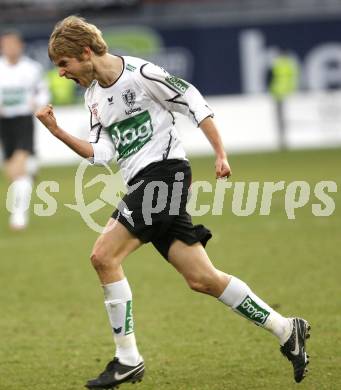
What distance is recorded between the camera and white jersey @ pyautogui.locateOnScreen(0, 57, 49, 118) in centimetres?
1419

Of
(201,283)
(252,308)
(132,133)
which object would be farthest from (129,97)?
(252,308)

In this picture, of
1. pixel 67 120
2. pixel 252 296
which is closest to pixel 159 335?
pixel 252 296

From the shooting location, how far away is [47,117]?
594cm

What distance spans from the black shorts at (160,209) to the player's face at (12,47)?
26.0 ft

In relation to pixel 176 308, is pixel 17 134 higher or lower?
lower

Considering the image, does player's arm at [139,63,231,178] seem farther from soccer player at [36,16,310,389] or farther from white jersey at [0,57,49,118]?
white jersey at [0,57,49,118]

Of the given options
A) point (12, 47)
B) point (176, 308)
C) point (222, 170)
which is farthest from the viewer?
point (12, 47)

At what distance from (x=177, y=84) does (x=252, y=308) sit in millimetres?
1348

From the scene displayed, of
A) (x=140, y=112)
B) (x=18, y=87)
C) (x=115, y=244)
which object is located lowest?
(x=18, y=87)

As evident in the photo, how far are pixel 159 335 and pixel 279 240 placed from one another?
4.53 meters

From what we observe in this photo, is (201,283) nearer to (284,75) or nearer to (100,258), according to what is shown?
(100,258)

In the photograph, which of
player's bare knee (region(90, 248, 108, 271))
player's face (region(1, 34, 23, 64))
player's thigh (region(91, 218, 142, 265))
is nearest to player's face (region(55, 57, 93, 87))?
player's thigh (region(91, 218, 142, 265))

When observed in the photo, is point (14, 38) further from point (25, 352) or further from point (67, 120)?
point (67, 120)

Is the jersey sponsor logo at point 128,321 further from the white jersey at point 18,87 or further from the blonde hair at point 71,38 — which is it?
the white jersey at point 18,87
